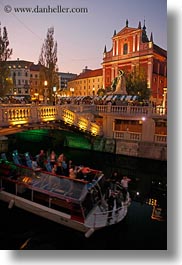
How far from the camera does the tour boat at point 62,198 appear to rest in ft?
14.6

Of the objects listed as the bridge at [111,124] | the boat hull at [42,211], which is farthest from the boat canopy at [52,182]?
the bridge at [111,124]

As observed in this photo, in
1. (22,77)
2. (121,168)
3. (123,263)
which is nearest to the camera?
(123,263)

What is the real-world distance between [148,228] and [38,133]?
8.60 metres

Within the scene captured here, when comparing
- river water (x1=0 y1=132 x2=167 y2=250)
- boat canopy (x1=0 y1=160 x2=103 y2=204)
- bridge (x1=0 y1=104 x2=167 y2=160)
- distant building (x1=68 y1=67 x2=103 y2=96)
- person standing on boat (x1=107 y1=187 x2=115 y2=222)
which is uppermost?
distant building (x1=68 y1=67 x2=103 y2=96)

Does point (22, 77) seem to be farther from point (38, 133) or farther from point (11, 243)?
point (11, 243)

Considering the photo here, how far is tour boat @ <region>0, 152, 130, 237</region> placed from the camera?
14.6ft

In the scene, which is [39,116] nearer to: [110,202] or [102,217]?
[110,202]

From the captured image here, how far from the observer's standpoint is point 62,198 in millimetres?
4684

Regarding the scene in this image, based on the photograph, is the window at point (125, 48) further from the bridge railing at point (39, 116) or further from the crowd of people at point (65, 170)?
the crowd of people at point (65, 170)

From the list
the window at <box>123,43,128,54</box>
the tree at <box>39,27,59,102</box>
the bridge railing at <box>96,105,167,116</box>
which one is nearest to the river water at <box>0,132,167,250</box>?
the bridge railing at <box>96,105,167,116</box>

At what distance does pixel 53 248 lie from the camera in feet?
13.4

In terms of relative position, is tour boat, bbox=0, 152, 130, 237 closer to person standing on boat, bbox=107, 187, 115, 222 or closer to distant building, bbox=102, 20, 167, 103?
person standing on boat, bbox=107, 187, 115, 222

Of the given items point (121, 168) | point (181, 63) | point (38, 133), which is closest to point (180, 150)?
point (181, 63)

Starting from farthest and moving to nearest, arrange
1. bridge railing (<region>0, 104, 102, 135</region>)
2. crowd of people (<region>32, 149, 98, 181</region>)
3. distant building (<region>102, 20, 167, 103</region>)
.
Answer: distant building (<region>102, 20, 167, 103</region>) < bridge railing (<region>0, 104, 102, 135</region>) < crowd of people (<region>32, 149, 98, 181</region>)
